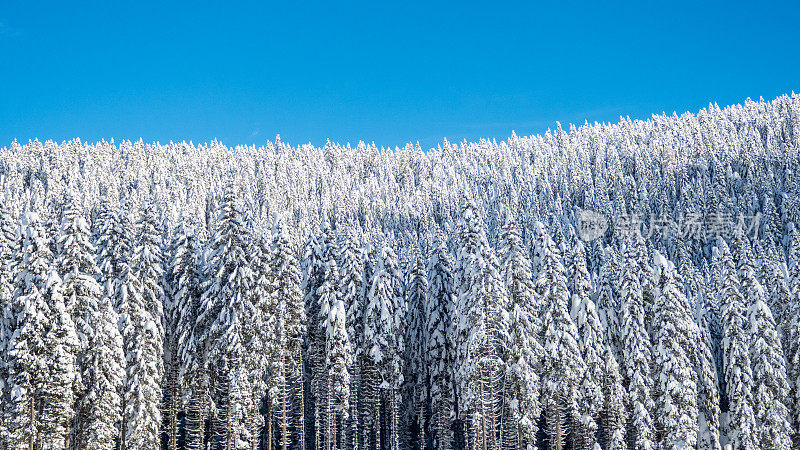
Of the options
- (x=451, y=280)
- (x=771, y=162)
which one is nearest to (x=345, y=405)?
(x=451, y=280)

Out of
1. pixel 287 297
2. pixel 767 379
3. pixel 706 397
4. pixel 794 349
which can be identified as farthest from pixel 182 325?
pixel 794 349

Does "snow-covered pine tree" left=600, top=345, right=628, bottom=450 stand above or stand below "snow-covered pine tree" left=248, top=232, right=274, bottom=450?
below

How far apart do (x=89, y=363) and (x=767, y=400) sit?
41188 mm

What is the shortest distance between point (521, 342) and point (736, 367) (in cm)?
1654

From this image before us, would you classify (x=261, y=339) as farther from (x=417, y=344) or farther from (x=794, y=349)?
(x=794, y=349)

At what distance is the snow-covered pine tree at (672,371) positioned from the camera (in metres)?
38.1

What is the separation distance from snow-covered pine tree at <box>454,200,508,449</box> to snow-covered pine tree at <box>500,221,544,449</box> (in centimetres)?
96

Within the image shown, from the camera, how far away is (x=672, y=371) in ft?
126

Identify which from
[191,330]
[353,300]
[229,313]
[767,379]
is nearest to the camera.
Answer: [229,313]

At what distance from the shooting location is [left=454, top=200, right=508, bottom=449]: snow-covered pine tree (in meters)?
35.5

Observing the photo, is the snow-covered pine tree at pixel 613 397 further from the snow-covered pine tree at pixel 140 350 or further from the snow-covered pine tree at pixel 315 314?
the snow-covered pine tree at pixel 140 350

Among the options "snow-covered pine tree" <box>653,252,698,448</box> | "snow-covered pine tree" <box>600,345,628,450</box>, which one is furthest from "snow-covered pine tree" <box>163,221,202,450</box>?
"snow-covered pine tree" <box>653,252,698,448</box>

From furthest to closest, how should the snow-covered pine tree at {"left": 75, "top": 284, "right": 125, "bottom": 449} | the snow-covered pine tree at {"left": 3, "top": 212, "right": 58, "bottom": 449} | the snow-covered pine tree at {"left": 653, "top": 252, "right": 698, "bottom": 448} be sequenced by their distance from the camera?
1. the snow-covered pine tree at {"left": 653, "top": 252, "right": 698, "bottom": 448}
2. the snow-covered pine tree at {"left": 75, "top": 284, "right": 125, "bottom": 449}
3. the snow-covered pine tree at {"left": 3, "top": 212, "right": 58, "bottom": 449}

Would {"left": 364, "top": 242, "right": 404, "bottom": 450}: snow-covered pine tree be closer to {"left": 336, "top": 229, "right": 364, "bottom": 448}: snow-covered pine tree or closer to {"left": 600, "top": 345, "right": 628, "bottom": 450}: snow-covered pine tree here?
{"left": 336, "top": 229, "right": 364, "bottom": 448}: snow-covered pine tree
